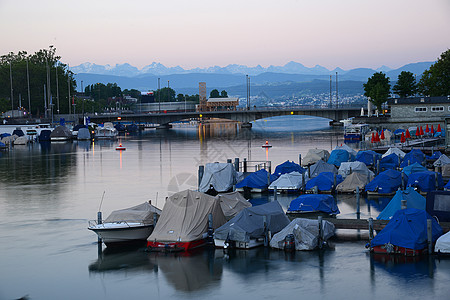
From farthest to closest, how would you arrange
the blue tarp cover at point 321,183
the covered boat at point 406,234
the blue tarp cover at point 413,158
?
the blue tarp cover at point 413,158 < the blue tarp cover at point 321,183 < the covered boat at point 406,234

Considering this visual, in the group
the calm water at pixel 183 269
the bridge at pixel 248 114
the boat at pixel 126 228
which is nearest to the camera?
the calm water at pixel 183 269

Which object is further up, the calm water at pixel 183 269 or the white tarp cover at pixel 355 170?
the white tarp cover at pixel 355 170

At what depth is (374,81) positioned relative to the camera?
169 metres

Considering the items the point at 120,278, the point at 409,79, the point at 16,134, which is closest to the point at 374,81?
the point at 409,79

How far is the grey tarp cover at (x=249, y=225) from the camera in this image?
1346 inches

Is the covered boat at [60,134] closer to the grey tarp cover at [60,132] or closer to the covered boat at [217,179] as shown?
the grey tarp cover at [60,132]

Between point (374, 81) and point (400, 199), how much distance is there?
136146 millimetres

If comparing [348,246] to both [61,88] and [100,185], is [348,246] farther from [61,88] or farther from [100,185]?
[61,88]

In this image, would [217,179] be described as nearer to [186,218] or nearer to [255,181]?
[255,181]

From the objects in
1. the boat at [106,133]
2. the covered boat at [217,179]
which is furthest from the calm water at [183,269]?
the boat at [106,133]

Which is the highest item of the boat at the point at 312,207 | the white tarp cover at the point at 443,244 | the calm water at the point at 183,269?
the boat at the point at 312,207

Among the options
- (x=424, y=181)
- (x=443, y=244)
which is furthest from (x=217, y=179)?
(x=443, y=244)

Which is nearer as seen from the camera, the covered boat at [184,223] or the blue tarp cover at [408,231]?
the blue tarp cover at [408,231]

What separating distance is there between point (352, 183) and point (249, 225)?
66.5 feet
